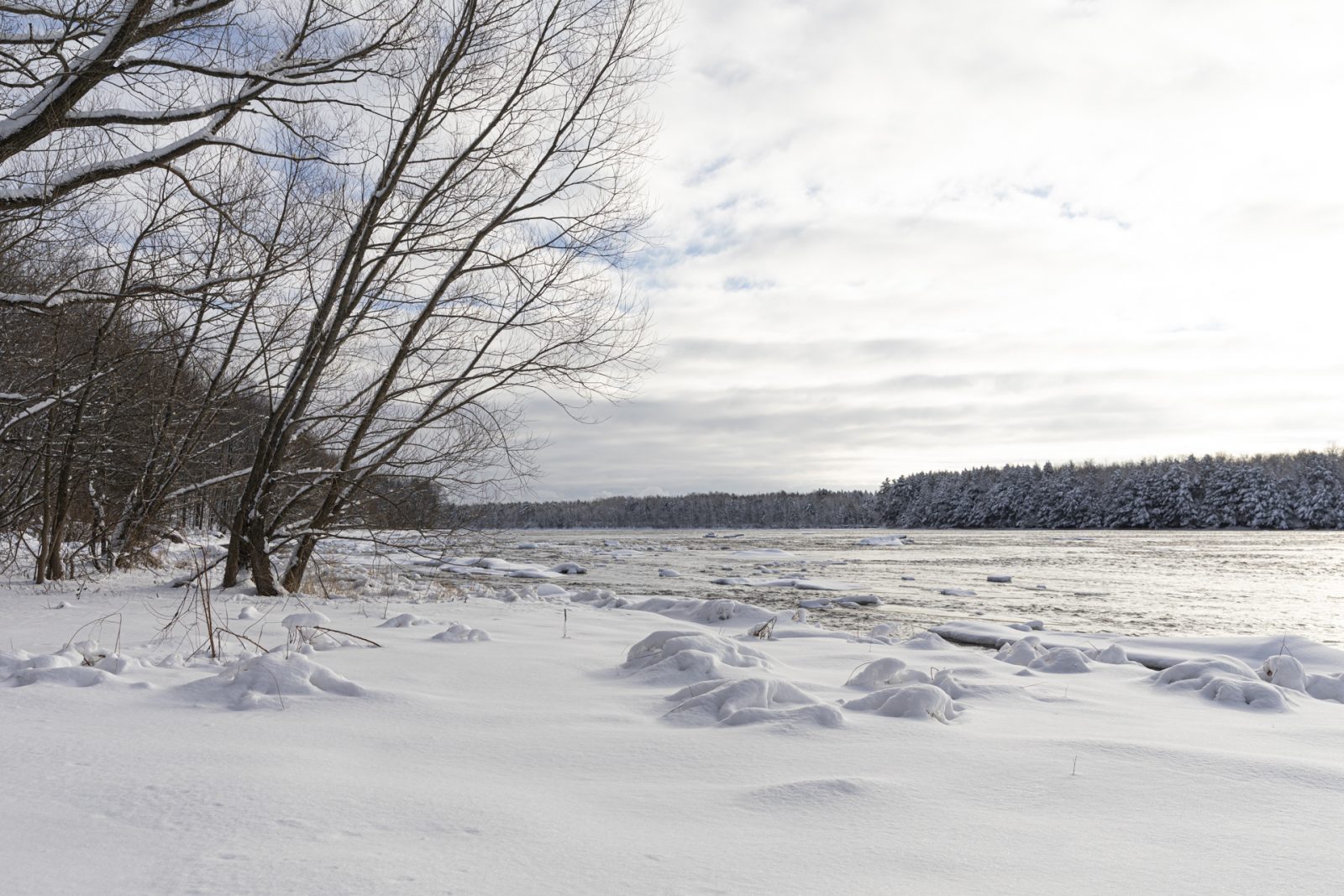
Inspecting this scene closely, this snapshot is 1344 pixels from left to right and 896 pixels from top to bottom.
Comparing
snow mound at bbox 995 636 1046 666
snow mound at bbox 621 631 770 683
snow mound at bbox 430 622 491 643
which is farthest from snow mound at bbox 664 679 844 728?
snow mound at bbox 995 636 1046 666

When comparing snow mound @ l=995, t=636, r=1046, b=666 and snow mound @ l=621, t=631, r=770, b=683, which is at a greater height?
snow mound @ l=621, t=631, r=770, b=683

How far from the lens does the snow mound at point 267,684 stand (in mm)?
3260

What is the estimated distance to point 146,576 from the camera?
9.57 meters

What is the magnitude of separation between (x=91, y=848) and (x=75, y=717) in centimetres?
146

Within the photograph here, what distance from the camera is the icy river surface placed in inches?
443

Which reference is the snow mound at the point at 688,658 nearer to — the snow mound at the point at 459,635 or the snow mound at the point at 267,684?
the snow mound at the point at 459,635

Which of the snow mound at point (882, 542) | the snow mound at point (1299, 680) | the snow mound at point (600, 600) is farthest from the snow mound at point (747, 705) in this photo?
the snow mound at point (882, 542)

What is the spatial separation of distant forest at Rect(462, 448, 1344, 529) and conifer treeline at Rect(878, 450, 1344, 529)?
83 millimetres

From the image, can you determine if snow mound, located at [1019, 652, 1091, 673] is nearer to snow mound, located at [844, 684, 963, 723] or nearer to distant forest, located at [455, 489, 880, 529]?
snow mound, located at [844, 684, 963, 723]

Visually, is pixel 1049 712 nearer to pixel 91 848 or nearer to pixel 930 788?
pixel 930 788

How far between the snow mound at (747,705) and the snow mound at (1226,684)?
2.41 meters

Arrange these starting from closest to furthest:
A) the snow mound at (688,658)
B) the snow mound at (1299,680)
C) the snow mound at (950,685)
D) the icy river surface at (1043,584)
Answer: the snow mound at (950,685)
the snow mound at (688,658)
the snow mound at (1299,680)
the icy river surface at (1043,584)

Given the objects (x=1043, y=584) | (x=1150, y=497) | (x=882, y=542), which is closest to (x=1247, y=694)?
(x=1043, y=584)

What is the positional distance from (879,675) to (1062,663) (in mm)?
1975
